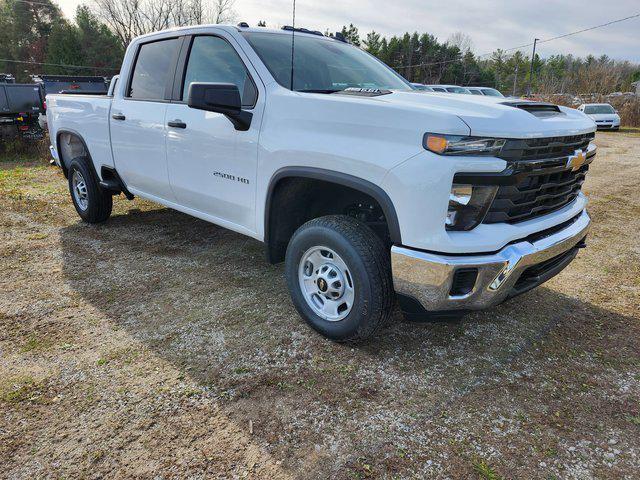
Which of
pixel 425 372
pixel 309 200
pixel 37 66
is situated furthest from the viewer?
pixel 37 66

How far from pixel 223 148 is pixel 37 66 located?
177ft

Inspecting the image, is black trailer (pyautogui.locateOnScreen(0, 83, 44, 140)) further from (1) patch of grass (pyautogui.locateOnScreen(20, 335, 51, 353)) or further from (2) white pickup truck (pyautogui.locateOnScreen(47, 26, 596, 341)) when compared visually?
(1) patch of grass (pyautogui.locateOnScreen(20, 335, 51, 353))

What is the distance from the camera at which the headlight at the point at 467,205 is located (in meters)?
2.30

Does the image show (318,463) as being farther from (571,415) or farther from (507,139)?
(507,139)

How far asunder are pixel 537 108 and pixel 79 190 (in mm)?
5080

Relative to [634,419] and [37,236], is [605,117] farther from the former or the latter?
[37,236]

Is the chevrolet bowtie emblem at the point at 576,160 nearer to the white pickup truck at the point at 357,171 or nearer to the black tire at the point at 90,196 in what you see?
the white pickup truck at the point at 357,171

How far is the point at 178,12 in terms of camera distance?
1898 inches

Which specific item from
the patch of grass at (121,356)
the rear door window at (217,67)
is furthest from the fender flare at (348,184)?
the patch of grass at (121,356)

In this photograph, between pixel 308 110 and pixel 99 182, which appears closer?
pixel 308 110

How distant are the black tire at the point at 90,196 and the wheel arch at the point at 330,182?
298cm

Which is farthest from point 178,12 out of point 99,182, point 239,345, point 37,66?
A: point 239,345

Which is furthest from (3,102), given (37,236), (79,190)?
(37,236)

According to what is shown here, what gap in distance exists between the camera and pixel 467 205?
233 cm
